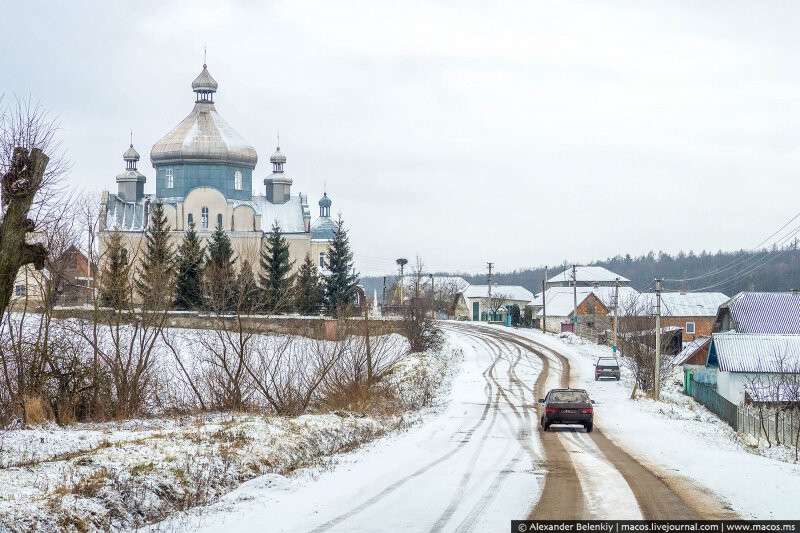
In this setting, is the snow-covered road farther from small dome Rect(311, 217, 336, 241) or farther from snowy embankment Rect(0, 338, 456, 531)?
small dome Rect(311, 217, 336, 241)

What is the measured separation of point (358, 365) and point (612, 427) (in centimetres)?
1005

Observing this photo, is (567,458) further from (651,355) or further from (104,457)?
(651,355)

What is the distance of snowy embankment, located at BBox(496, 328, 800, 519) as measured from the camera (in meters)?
15.1

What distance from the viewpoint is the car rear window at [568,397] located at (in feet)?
104

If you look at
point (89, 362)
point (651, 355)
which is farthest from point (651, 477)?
point (651, 355)

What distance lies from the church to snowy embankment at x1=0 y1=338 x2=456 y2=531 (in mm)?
69701

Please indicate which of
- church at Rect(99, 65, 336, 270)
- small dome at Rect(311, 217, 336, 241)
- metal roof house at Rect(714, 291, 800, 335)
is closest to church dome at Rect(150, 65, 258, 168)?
church at Rect(99, 65, 336, 270)

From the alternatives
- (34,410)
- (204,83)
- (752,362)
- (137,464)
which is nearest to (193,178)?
(204,83)

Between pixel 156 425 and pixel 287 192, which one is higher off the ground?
pixel 287 192

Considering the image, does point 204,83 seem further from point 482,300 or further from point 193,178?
point 482,300

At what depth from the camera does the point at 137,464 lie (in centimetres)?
1617

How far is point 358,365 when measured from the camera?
39.1m

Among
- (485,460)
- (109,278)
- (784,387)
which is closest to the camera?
(485,460)

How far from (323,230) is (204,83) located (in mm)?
18683
